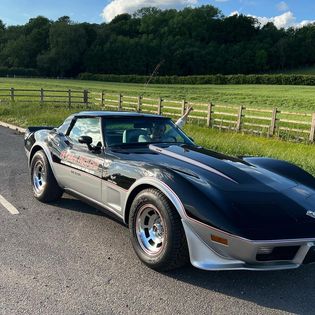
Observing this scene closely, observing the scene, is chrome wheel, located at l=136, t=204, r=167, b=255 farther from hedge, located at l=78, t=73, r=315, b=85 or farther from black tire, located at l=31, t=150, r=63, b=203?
hedge, located at l=78, t=73, r=315, b=85

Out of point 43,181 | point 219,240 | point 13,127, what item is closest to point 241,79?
point 13,127

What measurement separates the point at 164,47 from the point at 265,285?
106m

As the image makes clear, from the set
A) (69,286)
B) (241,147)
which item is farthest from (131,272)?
(241,147)

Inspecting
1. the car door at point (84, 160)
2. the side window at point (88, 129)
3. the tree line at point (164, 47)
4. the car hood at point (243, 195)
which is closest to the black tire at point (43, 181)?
the car door at point (84, 160)

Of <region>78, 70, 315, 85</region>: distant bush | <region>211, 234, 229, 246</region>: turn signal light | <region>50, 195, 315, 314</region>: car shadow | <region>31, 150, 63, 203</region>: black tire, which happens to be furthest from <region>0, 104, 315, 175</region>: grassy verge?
<region>78, 70, 315, 85</region>: distant bush

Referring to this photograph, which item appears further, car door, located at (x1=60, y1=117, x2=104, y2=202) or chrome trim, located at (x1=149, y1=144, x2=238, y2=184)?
car door, located at (x1=60, y1=117, x2=104, y2=202)

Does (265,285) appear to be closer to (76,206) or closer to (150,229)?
(150,229)

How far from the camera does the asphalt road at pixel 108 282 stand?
123 inches

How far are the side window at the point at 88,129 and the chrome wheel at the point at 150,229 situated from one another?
1239 millimetres

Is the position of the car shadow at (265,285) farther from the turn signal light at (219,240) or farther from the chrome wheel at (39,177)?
the chrome wheel at (39,177)

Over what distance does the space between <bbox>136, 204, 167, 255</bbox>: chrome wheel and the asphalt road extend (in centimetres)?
20

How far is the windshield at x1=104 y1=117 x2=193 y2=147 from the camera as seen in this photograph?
15.9ft

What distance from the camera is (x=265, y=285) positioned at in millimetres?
3580

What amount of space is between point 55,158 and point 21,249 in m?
1.58
